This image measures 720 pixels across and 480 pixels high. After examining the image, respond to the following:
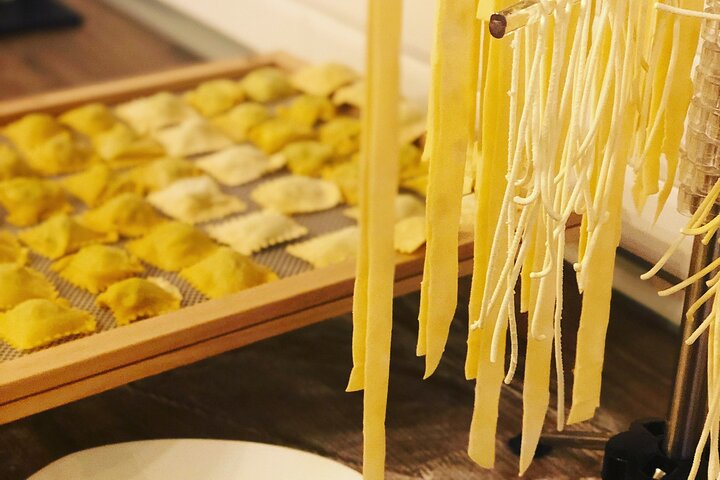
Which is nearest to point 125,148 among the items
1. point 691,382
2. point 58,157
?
point 58,157

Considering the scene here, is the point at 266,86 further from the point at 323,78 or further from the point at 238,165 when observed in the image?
the point at 238,165

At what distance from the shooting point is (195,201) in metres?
1.23

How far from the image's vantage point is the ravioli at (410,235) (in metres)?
1.03

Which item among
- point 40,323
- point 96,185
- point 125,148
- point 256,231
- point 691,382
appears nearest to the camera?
point 691,382

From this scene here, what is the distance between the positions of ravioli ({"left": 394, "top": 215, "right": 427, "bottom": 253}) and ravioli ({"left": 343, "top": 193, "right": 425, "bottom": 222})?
0.06 m

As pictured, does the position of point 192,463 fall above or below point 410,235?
below

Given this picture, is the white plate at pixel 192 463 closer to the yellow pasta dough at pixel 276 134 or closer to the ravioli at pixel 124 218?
the ravioli at pixel 124 218

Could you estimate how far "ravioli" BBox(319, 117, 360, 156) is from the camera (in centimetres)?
139

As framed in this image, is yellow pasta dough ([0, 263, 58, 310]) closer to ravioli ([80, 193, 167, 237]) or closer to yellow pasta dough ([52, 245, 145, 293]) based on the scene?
yellow pasta dough ([52, 245, 145, 293])

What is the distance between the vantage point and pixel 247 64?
5.53 feet

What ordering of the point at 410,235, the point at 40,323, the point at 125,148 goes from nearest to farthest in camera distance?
the point at 40,323 → the point at 410,235 → the point at 125,148

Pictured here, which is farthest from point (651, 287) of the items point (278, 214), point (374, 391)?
point (278, 214)

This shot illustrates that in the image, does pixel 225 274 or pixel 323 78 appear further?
pixel 323 78

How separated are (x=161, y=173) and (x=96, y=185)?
0.09m
